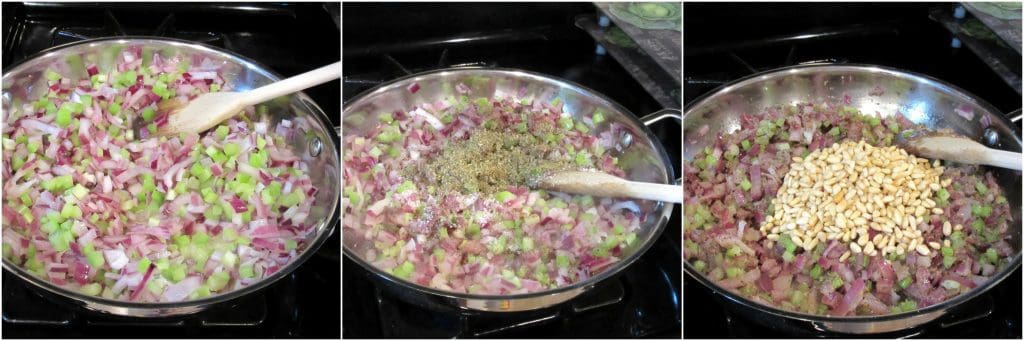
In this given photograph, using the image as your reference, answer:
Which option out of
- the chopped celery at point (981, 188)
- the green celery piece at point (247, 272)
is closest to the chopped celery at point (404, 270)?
the green celery piece at point (247, 272)

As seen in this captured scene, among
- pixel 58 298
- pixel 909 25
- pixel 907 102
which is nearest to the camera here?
pixel 58 298

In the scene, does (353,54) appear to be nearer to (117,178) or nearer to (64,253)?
(117,178)

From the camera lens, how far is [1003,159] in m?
1.97

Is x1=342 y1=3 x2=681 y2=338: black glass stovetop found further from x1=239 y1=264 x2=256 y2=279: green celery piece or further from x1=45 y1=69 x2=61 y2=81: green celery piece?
x1=45 y1=69 x2=61 y2=81: green celery piece

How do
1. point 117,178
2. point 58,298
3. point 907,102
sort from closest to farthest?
point 58,298
point 117,178
point 907,102

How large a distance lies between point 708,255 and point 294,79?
88 cm

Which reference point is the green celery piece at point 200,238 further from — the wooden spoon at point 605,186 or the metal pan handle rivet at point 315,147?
the wooden spoon at point 605,186

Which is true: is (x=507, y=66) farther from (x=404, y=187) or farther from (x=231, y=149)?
(x=231, y=149)

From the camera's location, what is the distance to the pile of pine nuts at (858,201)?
185 cm

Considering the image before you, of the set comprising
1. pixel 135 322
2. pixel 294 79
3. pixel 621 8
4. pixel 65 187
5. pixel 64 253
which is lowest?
pixel 135 322

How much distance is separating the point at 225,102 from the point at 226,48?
0.56 feet

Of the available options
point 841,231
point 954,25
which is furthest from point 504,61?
point 954,25

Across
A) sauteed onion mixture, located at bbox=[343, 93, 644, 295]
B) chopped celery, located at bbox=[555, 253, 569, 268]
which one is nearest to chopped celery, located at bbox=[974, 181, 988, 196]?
sauteed onion mixture, located at bbox=[343, 93, 644, 295]

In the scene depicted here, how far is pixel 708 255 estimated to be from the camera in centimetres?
188
